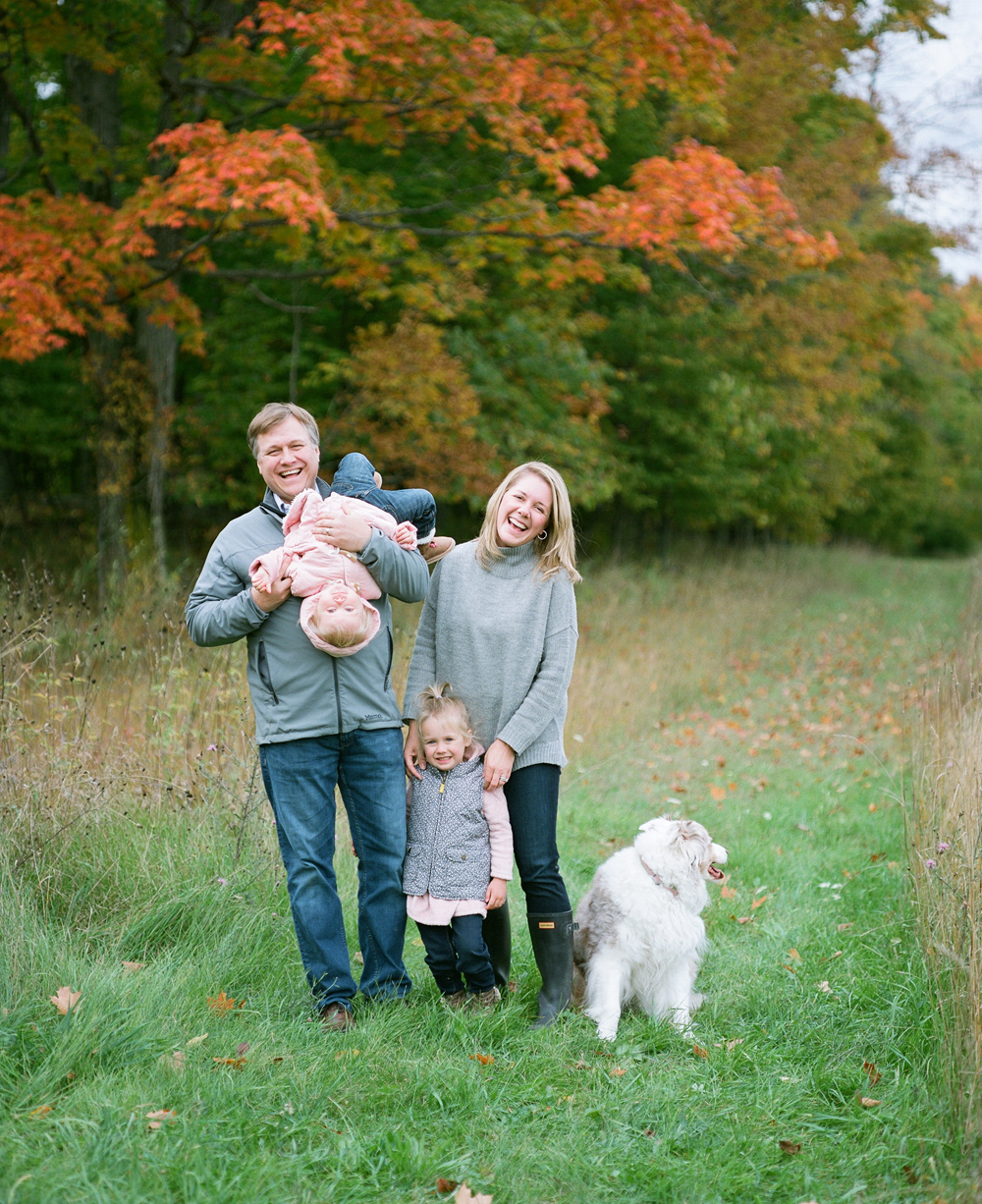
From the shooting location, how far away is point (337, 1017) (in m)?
→ 3.55

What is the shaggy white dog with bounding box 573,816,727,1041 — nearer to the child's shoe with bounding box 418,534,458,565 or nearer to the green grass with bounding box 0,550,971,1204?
the green grass with bounding box 0,550,971,1204

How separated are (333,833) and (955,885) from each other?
85.1 inches

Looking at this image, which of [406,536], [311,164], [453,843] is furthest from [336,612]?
[311,164]

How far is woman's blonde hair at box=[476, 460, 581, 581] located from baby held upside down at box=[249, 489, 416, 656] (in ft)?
1.56

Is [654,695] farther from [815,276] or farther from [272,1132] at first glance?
[815,276]

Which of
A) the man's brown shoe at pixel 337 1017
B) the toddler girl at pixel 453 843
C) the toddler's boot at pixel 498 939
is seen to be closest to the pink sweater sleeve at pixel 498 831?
the toddler girl at pixel 453 843

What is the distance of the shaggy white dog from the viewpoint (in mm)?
3818

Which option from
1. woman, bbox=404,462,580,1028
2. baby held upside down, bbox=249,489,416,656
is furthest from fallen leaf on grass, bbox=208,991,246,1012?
baby held upside down, bbox=249,489,416,656

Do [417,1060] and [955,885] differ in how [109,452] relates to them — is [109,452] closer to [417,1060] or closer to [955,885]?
[417,1060]

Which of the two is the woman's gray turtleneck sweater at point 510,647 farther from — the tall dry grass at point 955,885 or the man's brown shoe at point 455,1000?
the tall dry grass at point 955,885

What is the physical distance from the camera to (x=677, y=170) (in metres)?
8.46

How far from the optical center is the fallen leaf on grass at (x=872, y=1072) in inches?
134

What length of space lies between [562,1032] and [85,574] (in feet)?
23.1

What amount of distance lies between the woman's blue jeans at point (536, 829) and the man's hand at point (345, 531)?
1065mm
